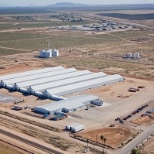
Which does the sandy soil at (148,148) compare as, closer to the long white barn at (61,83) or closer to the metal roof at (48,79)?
the long white barn at (61,83)

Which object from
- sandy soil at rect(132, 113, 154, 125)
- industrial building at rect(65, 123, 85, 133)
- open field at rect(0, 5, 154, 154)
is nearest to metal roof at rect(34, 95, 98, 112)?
open field at rect(0, 5, 154, 154)

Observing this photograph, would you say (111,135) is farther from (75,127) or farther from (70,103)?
(70,103)

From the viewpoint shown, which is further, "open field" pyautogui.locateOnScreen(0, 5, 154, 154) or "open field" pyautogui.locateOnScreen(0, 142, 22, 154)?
"open field" pyautogui.locateOnScreen(0, 5, 154, 154)

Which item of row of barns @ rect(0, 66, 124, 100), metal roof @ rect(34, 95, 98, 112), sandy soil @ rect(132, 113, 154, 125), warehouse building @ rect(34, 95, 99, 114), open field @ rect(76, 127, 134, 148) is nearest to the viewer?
open field @ rect(76, 127, 134, 148)

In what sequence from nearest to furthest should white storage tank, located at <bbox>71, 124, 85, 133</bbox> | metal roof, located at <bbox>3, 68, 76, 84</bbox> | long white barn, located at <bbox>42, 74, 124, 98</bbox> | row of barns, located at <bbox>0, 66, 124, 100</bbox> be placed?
1. white storage tank, located at <bbox>71, 124, 85, 133</bbox>
2. long white barn, located at <bbox>42, 74, 124, 98</bbox>
3. row of barns, located at <bbox>0, 66, 124, 100</bbox>
4. metal roof, located at <bbox>3, 68, 76, 84</bbox>

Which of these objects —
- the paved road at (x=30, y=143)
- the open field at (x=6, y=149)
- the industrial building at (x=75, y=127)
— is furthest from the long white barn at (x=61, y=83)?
the open field at (x=6, y=149)

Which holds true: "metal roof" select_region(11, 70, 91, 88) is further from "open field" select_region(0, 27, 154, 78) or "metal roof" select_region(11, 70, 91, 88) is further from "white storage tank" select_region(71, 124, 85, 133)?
"white storage tank" select_region(71, 124, 85, 133)

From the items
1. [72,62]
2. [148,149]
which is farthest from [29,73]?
[148,149]

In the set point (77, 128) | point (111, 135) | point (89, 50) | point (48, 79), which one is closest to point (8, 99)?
point (48, 79)
